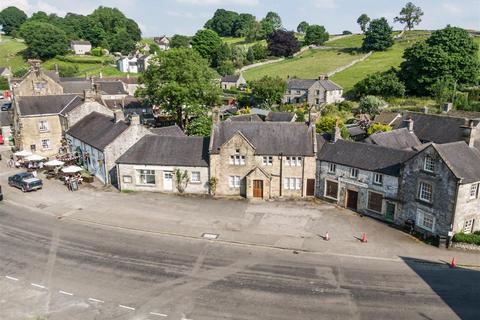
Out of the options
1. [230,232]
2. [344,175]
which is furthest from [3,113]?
[344,175]

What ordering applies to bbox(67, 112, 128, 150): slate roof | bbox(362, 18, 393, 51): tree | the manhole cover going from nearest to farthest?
the manhole cover, bbox(67, 112, 128, 150): slate roof, bbox(362, 18, 393, 51): tree

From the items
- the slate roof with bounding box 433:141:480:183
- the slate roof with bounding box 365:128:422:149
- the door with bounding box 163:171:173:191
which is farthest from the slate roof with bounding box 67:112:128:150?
the slate roof with bounding box 433:141:480:183

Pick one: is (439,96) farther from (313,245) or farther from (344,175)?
(313,245)

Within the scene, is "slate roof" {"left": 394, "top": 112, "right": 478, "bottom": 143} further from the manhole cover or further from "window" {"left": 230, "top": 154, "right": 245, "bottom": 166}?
the manhole cover

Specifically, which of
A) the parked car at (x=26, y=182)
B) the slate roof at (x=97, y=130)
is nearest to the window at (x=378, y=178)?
the slate roof at (x=97, y=130)

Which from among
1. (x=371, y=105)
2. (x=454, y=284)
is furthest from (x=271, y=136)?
(x=371, y=105)

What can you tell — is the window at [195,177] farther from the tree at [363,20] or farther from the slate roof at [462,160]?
the tree at [363,20]

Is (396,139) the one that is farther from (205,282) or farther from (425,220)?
(205,282)
